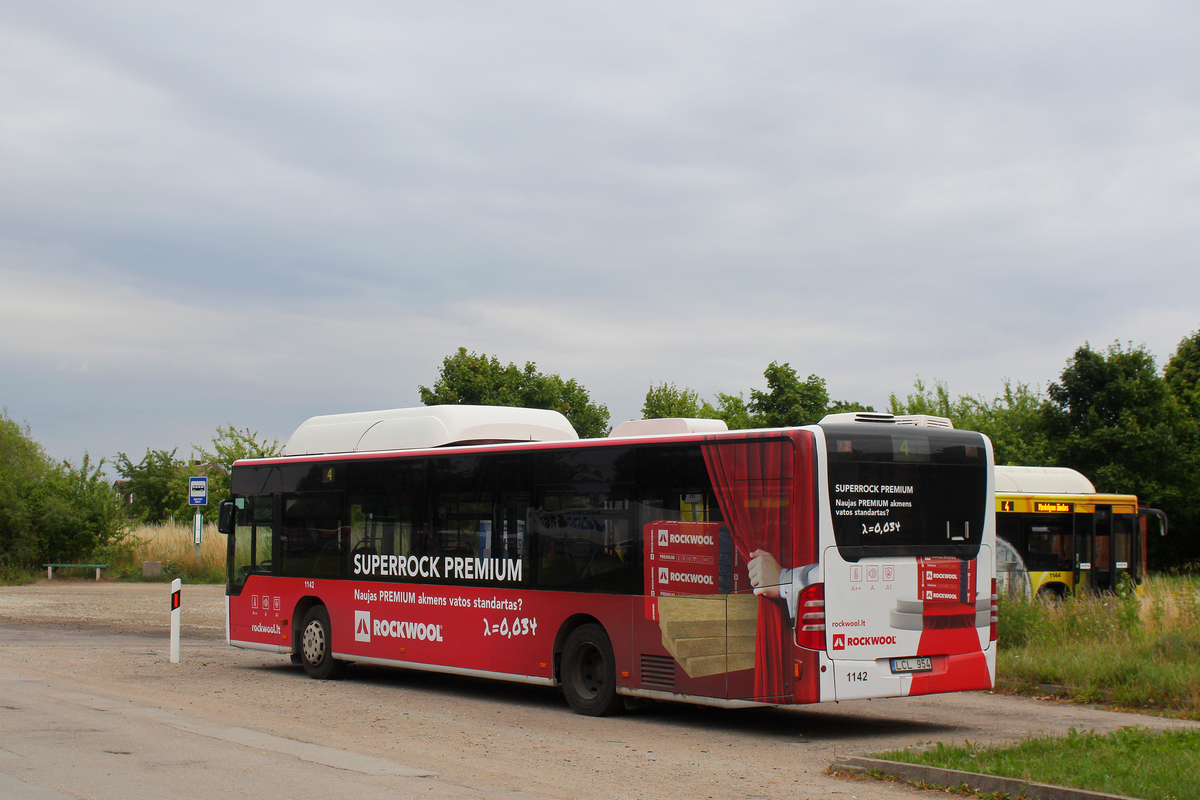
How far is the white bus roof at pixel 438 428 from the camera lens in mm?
14750

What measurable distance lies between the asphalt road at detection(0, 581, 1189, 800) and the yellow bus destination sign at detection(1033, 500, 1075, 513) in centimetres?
1157

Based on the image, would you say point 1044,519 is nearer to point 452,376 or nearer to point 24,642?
point 24,642

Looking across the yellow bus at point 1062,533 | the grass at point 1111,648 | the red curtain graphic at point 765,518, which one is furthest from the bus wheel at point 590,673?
the yellow bus at point 1062,533

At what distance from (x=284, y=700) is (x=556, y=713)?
3236mm

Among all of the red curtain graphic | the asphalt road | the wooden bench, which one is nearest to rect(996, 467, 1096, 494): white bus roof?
the asphalt road

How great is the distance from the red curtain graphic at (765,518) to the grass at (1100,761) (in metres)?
1.65

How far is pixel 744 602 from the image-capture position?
10742mm

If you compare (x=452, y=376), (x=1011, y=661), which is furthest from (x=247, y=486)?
(x=452, y=376)

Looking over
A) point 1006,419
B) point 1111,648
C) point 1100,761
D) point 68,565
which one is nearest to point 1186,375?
point 1006,419

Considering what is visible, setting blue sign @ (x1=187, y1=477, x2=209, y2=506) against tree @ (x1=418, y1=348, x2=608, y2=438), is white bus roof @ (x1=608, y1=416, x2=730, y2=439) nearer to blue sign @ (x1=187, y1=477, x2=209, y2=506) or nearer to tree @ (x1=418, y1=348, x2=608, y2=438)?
blue sign @ (x1=187, y1=477, x2=209, y2=506)

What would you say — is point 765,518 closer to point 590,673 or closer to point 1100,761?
point 590,673

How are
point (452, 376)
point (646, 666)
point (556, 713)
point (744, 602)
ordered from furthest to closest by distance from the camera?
1. point (452, 376)
2. point (556, 713)
3. point (646, 666)
4. point (744, 602)

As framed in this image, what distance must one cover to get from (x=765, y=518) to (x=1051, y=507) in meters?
16.6

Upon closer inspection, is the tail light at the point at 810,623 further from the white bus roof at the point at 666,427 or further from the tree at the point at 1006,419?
the tree at the point at 1006,419
